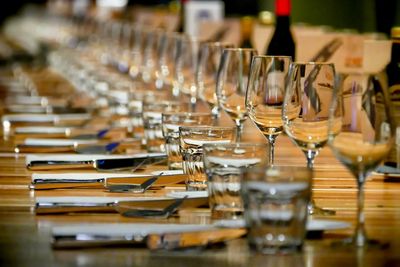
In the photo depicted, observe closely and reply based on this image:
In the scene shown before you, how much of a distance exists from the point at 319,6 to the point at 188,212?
8.23 m

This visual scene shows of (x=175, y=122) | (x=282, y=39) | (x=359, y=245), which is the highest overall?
(x=282, y=39)

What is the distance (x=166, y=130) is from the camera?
8.00 ft

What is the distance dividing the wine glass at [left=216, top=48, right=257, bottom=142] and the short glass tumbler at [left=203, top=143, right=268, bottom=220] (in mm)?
639

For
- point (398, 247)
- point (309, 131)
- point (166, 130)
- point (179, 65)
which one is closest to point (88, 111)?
point (179, 65)

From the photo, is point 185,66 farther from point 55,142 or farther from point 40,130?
point 55,142

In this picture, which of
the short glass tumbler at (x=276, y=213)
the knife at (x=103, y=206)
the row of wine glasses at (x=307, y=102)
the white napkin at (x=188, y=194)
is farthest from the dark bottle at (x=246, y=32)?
the short glass tumbler at (x=276, y=213)

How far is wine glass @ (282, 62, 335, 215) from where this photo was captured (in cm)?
189

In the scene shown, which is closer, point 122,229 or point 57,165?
point 122,229

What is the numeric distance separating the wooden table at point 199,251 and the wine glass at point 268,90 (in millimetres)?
151

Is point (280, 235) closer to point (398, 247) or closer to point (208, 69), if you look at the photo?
point (398, 247)

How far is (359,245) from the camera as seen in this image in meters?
1.63

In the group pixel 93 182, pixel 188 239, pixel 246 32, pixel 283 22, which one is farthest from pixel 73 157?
pixel 246 32

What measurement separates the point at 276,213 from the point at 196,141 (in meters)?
0.58

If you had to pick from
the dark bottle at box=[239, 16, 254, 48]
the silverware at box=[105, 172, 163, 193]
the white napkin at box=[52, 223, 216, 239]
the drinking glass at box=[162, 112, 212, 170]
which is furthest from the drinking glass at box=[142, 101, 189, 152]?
the dark bottle at box=[239, 16, 254, 48]
